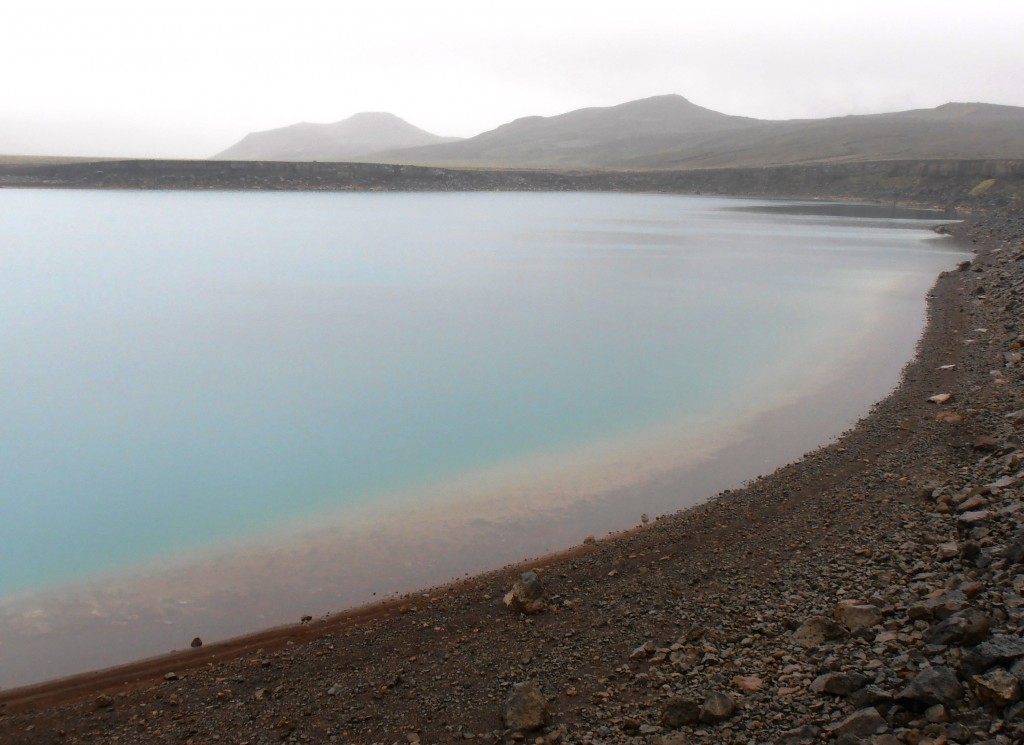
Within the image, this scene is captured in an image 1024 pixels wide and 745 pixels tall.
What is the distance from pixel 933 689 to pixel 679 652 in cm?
136

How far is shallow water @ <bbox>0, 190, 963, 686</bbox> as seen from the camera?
6188 mm

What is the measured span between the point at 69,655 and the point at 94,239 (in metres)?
27.3

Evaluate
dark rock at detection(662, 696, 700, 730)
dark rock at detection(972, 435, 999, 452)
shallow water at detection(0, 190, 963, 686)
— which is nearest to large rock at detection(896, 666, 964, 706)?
dark rock at detection(662, 696, 700, 730)

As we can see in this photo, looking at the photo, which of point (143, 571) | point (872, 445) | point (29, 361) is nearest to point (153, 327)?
point (29, 361)

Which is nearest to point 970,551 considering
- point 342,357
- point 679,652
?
point 679,652

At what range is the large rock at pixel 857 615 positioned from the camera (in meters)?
4.32

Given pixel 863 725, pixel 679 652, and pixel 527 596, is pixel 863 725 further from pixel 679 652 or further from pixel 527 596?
pixel 527 596

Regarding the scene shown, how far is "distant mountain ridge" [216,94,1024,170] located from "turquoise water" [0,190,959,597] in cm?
4528

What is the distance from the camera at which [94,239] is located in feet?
94.4

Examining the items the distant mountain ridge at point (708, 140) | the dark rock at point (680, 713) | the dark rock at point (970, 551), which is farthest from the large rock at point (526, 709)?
the distant mountain ridge at point (708, 140)

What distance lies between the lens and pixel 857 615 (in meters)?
4.38

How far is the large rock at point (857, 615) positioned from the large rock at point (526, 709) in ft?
5.49

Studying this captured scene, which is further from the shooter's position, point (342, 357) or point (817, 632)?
point (342, 357)

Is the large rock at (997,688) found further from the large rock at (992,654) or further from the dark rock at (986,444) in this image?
the dark rock at (986,444)
